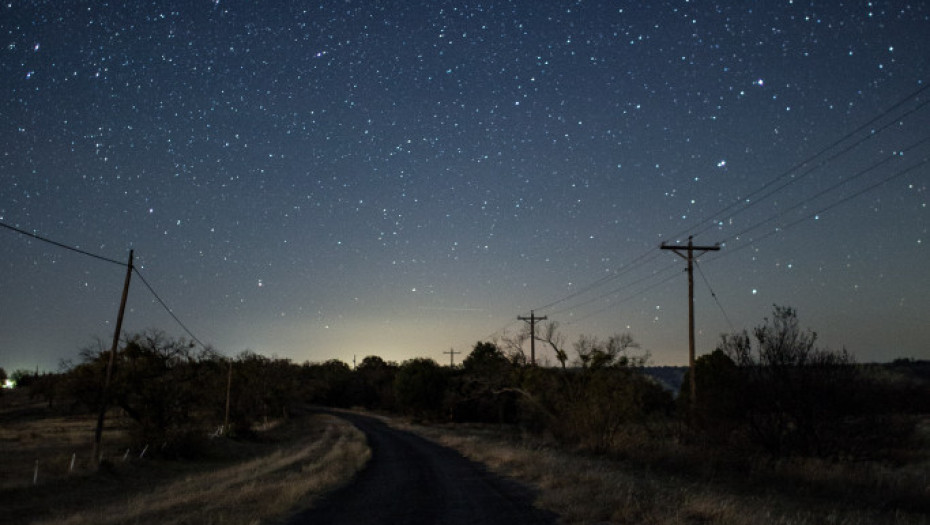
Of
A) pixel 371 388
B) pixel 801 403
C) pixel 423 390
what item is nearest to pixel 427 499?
pixel 801 403

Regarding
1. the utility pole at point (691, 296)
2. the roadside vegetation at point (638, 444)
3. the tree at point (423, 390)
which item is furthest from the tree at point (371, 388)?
the utility pole at point (691, 296)

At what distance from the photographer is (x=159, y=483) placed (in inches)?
977

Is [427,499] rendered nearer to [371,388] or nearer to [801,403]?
[801,403]

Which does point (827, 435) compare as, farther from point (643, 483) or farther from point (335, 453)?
point (335, 453)

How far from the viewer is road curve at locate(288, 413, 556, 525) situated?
12.2 meters

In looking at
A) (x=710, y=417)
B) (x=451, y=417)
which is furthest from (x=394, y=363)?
(x=710, y=417)

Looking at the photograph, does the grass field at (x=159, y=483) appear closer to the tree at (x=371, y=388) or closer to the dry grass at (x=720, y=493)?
the dry grass at (x=720, y=493)

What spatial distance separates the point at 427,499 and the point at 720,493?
7444 mm

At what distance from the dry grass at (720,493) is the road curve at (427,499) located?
746mm

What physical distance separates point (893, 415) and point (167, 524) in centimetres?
2247

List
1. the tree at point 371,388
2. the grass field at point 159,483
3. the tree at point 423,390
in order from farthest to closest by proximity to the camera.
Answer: the tree at point 371,388 → the tree at point 423,390 → the grass field at point 159,483

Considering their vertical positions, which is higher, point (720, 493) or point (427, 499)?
point (720, 493)

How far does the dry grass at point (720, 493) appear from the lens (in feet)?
37.6

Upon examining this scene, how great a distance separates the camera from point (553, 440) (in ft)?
108
